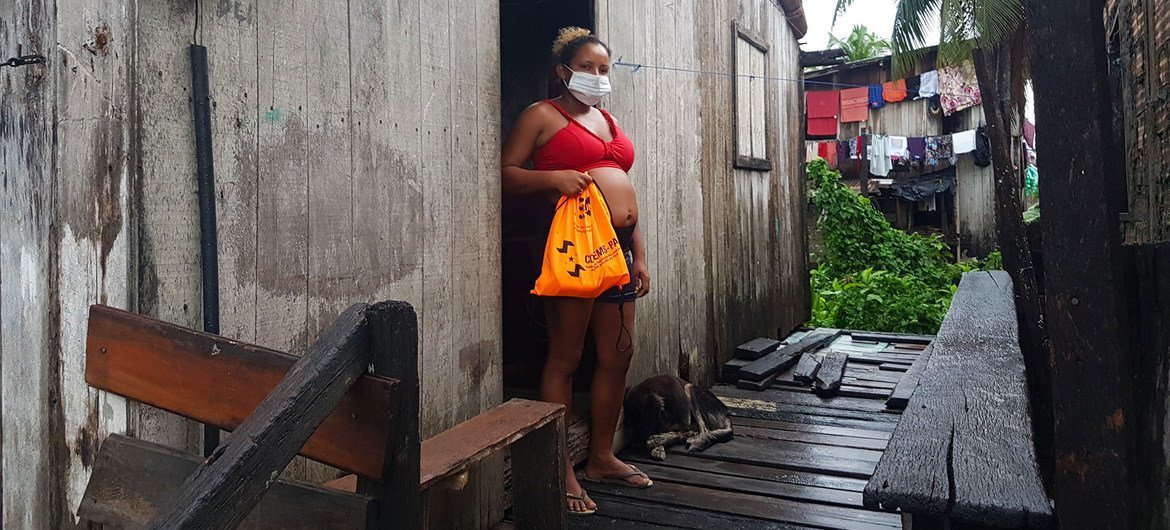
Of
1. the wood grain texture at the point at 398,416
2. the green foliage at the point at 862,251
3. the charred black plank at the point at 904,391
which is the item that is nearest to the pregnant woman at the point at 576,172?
the wood grain texture at the point at 398,416

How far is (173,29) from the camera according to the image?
1.93 m

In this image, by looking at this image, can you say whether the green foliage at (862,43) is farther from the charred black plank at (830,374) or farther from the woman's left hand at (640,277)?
the woman's left hand at (640,277)

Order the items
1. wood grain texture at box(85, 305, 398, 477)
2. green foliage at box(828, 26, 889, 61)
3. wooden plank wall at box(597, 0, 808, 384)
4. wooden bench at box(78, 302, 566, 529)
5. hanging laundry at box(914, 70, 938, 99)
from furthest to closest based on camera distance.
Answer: green foliage at box(828, 26, 889, 61)
hanging laundry at box(914, 70, 938, 99)
wooden plank wall at box(597, 0, 808, 384)
wood grain texture at box(85, 305, 398, 477)
wooden bench at box(78, 302, 566, 529)

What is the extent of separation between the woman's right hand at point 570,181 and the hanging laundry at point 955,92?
1352 cm

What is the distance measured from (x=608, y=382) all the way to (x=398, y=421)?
2.17m

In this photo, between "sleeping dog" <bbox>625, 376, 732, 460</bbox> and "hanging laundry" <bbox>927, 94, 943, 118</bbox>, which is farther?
"hanging laundry" <bbox>927, 94, 943, 118</bbox>

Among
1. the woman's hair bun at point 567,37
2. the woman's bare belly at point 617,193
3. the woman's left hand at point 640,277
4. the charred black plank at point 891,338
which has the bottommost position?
the charred black plank at point 891,338

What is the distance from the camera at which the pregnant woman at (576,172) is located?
3.35 meters

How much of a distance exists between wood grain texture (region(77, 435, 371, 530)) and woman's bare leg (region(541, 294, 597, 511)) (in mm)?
1794

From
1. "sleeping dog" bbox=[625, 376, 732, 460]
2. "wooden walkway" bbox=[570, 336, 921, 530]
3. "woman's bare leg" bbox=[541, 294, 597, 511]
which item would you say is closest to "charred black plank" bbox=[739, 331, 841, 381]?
"wooden walkway" bbox=[570, 336, 921, 530]

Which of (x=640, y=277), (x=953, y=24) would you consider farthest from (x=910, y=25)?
(x=640, y=277)

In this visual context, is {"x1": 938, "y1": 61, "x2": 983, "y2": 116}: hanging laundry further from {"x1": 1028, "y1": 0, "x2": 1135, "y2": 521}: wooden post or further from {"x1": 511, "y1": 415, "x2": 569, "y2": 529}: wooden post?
{"x1": 1028, "y1": 0, "x2": 1135, "y2": 521}: wooden post

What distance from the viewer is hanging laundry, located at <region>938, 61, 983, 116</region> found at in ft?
47.3

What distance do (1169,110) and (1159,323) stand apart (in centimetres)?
428
